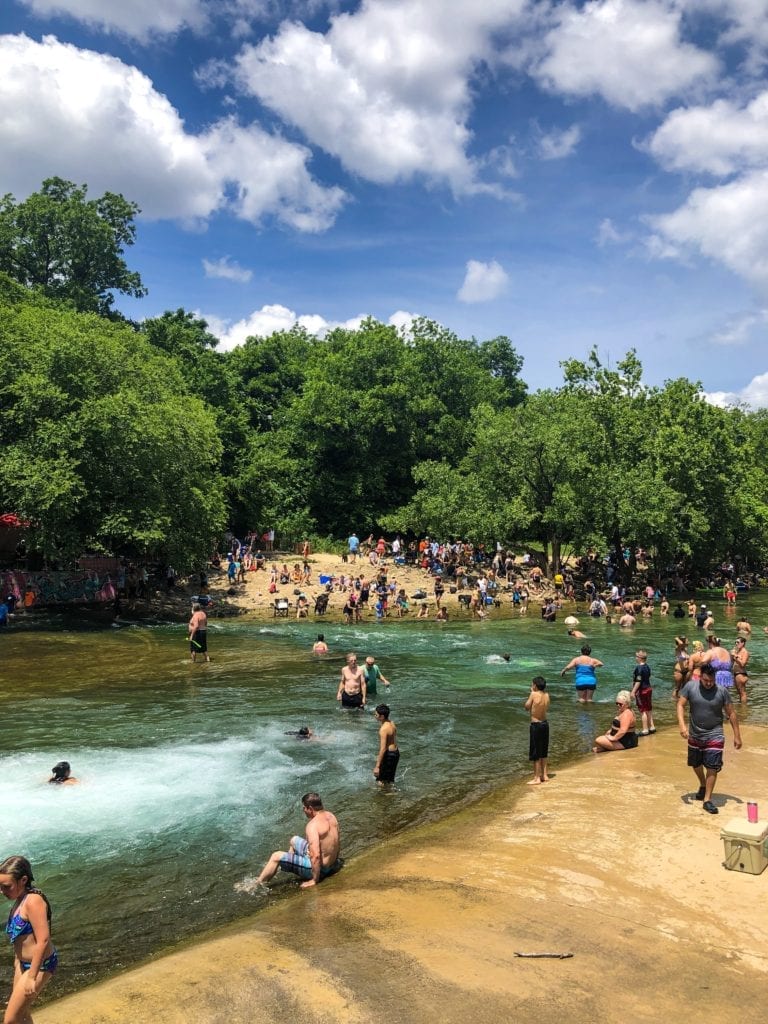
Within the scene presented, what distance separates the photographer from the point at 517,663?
24.7 meters

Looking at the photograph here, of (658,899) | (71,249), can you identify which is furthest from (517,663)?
(71,249)

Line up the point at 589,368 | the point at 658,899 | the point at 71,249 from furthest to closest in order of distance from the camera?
1. the point at 71,249
2. the point at 589,368
3. the point at 658,899

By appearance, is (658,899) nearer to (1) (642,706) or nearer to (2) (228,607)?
(1) (642,706)

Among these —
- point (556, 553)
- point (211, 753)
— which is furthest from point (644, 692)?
point (556, 553)

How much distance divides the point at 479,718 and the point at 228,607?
21.8 meters

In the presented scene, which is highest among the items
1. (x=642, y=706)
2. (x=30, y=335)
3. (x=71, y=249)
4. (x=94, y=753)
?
(x=71, y=249)

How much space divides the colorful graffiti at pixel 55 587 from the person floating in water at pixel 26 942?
29914 mm

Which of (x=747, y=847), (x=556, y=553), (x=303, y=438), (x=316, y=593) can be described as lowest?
(x=747, y=847)

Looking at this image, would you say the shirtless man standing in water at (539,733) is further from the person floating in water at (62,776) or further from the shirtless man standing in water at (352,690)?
the person floating in water at (62,776)

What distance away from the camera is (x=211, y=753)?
14.6m

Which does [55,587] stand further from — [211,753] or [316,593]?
[211,753]

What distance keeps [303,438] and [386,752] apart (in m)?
43.3

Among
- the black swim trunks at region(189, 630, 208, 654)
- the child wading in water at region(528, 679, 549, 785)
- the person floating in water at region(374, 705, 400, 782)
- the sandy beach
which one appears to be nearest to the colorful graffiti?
the sandy beach

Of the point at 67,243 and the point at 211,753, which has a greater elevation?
the point at 67,243
